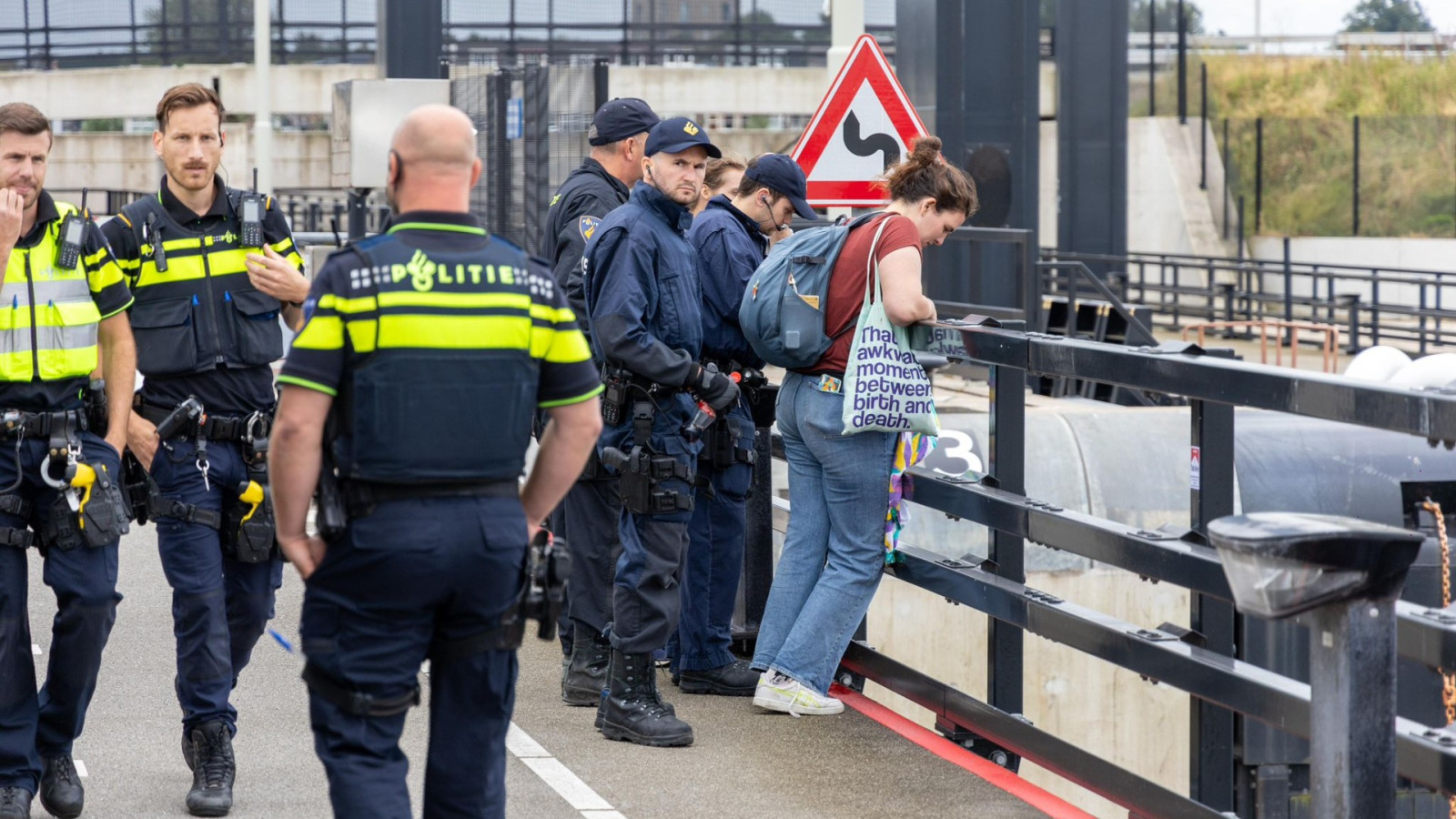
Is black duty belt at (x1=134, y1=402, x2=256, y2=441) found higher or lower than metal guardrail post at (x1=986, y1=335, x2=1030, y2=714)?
higher

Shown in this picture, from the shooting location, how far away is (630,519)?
20.2ft

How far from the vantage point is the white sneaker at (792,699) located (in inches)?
250

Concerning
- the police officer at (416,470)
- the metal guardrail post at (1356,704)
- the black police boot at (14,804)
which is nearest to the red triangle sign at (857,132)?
the black police boot at (14,804)

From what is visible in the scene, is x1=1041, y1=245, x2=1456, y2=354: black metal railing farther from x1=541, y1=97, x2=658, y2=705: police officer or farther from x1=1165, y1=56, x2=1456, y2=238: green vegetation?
x1=541, y1=97, x2=658, y2=705: police officer

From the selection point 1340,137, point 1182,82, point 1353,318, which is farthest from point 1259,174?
point 1353,318

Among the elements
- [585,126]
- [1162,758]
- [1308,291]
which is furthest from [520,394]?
[1308,291]

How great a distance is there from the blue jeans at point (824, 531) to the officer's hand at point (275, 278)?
1.80 metres

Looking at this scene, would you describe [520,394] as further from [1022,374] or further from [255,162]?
[255,162]

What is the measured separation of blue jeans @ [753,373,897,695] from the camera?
20.2 feet

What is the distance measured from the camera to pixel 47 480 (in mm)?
4980

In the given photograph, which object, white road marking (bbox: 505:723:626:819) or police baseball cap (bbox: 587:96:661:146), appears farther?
police baseball cap (bbox: 587:96:661:146)

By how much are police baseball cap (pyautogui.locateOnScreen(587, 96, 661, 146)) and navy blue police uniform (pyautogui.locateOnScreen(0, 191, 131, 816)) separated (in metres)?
2.30

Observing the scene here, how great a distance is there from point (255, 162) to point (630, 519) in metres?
29.0

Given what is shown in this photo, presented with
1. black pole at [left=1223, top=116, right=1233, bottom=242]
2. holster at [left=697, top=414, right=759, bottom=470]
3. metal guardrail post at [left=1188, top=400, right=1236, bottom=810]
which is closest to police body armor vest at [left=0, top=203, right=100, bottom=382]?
holster at [left=697, top=414, right=759, bottom=470]
